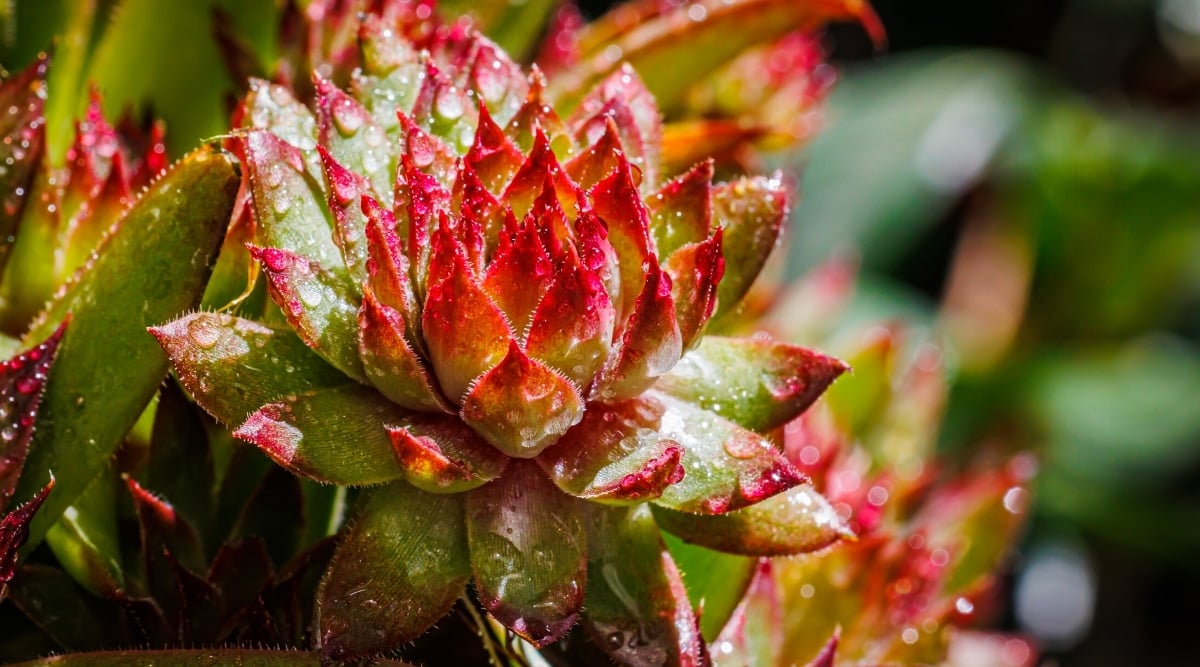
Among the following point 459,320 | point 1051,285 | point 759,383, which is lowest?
point 1051,285

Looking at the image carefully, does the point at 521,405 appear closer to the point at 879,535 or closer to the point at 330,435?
the point at 330,435

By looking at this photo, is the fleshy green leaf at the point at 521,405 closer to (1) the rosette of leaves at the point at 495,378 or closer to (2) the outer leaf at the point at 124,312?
(1) the rosette of leaves at the point at 495,378

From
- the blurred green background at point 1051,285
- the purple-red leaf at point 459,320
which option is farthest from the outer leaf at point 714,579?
the blurred green background at point 1051,285

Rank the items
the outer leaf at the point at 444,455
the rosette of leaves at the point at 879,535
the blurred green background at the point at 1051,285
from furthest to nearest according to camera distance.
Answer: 1. the blurred green background at the point at 1051,285
2. the rosette of leaves at the point at 879,535
3. the outer leaf at the point at 444,455

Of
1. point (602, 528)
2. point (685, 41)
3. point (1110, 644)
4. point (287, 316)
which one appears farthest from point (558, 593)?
point (1110, 644)

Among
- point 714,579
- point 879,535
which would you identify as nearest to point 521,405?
point 714,579
